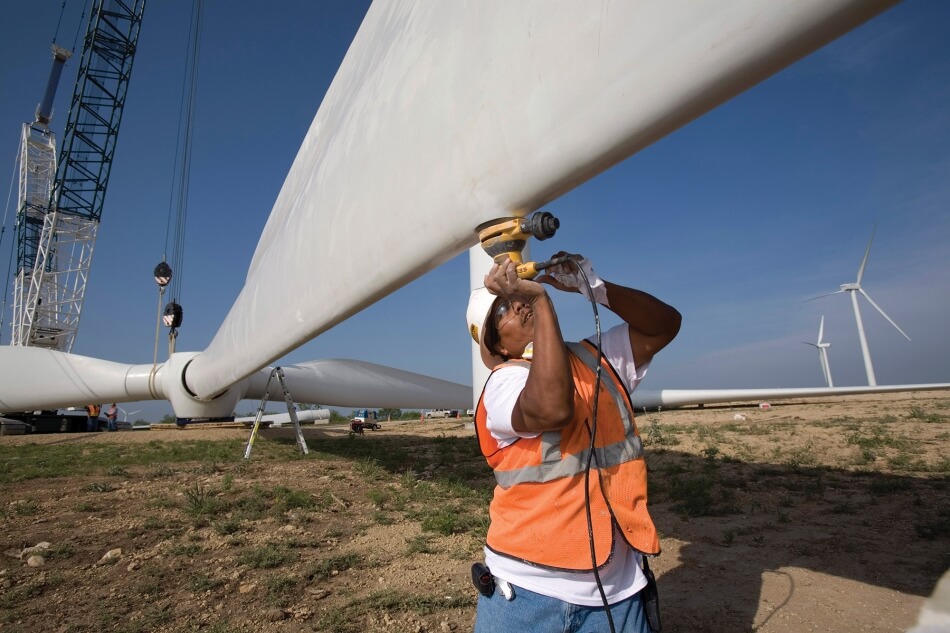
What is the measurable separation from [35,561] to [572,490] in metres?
3.30

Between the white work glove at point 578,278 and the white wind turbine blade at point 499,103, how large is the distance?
0.82 ft

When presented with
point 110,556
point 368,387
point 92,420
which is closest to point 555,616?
point 110,556

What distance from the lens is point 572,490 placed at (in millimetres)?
1153

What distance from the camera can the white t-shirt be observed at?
3.60ft

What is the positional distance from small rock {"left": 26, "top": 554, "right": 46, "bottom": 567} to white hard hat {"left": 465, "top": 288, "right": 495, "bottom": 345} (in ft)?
10.1

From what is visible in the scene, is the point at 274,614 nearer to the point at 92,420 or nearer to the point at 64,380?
the point at 64,380

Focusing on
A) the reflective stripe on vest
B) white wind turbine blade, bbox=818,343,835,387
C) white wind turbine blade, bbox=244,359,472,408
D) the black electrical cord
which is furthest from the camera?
white wind turbine blade, bbox=818,343,835,387

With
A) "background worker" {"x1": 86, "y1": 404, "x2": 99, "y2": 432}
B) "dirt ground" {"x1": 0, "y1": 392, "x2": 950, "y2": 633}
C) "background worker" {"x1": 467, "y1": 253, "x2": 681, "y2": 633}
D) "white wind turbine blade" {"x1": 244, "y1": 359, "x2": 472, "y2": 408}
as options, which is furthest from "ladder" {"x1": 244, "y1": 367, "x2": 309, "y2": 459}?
"background worker" {"x1": 86, "y1": 404, "x2": 99, "y2": 432}

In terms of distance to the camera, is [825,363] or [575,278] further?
[825,363]

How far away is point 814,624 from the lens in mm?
2084

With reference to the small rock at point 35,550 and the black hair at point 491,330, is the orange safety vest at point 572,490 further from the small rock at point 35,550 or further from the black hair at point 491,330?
the small rock at point 35,550

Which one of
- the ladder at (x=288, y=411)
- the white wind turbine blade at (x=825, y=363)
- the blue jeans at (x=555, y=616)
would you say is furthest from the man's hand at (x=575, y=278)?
the white wind turbine blade at (x=825, y=363)

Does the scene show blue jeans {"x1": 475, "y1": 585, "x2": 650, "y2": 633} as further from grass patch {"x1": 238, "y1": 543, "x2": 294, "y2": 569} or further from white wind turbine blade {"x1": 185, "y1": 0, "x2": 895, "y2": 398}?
grass patch {"x1": 238, "y1": 543, "x2": 294, "y2": 569}

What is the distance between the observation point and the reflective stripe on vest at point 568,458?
116 centimetres
